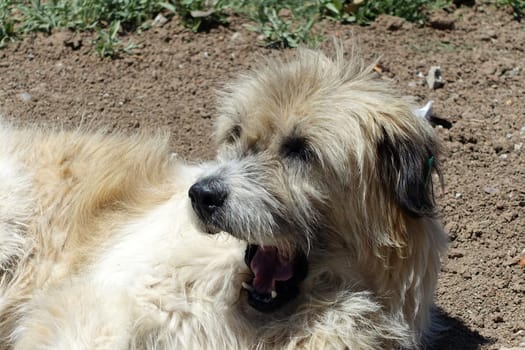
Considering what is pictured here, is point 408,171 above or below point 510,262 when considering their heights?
above

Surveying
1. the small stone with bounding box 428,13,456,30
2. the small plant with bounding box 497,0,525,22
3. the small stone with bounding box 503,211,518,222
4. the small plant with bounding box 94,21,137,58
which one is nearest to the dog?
the small stone with bounding box 503,211,518,222

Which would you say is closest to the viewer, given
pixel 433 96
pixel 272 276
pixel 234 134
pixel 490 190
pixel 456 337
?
pixel 272 276

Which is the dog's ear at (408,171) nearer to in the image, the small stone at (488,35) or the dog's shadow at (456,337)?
the dog's shadow at (456,337)

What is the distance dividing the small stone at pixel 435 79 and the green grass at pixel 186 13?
966 mm

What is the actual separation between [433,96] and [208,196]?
11.4ft

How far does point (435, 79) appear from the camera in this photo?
6723mm

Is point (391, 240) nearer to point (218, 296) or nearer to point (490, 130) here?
point (218, 296)

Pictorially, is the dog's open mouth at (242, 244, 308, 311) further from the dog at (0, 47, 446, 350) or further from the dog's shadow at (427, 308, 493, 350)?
the dog's shadow at (427, 308, 493, 350)

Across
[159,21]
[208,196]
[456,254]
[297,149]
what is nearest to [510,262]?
[456,254]

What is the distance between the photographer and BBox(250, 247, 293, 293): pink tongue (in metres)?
3.89

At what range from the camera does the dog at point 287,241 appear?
368 centimetres

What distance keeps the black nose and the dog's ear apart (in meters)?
0.71

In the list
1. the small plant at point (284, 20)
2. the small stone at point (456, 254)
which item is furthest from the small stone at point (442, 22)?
the small stone at point (456, 254)

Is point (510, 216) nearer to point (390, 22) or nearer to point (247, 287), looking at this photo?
point (247, 287)
